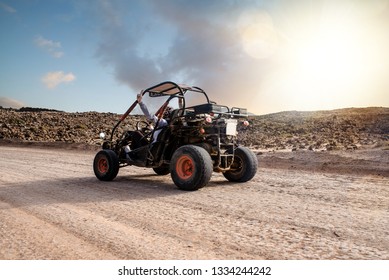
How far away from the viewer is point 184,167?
22.1ft

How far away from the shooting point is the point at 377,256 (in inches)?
126

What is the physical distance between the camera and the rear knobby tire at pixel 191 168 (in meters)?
6.33

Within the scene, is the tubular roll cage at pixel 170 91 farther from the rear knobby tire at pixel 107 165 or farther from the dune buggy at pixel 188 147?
the rear knobby tire at pixel 107 165

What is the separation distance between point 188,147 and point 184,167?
42 centimetres

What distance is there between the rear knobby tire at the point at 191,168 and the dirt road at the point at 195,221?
22 cm

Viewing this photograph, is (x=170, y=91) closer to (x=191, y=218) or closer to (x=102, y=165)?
(x=102, y=165)

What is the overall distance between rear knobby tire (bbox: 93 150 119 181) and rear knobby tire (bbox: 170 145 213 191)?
194 centimetres

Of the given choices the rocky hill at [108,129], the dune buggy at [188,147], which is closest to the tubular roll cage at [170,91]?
the dune buggy at [188,147]

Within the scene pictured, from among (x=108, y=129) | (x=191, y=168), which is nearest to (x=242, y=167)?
(x=191, y=168)

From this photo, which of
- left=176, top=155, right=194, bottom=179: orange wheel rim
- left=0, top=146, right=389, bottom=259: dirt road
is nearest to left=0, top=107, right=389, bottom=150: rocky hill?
left=176, top=155, right=194, bottom=179: orange wheel rim

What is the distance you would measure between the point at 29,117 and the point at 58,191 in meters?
42.2

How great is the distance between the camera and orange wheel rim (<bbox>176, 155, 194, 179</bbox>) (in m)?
Answer: 6.66

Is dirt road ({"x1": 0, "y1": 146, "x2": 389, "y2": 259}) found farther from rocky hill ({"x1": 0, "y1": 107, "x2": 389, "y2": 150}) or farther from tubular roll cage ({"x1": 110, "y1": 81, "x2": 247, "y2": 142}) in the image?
rocky hill ({"x1": 0, "y1": 107, "x2": 389, "y2": 150})
